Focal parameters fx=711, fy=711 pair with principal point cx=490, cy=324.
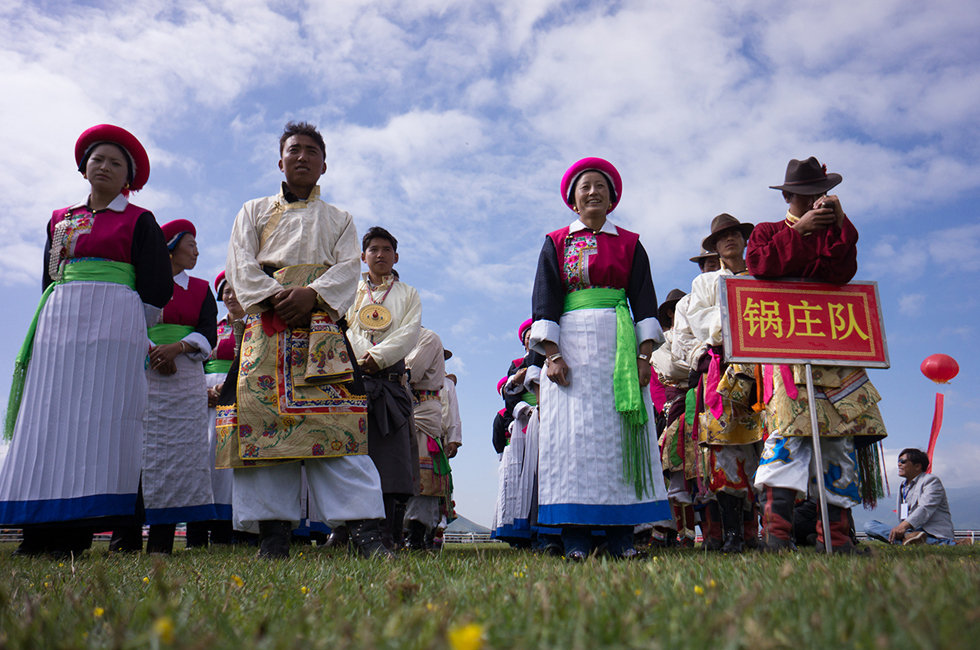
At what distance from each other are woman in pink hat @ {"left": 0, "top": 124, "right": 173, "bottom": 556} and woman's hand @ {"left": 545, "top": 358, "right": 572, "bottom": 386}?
2477 mm

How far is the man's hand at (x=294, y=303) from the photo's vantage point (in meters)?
3.77

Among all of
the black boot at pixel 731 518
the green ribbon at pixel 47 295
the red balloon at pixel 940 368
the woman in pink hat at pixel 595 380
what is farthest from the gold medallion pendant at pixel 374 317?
the red balloon at pixel 940 368

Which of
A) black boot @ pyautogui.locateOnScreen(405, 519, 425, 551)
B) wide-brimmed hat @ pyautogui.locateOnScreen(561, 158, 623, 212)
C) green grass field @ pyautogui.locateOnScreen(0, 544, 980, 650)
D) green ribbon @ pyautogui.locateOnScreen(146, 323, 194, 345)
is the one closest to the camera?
green grass field @ pyautogui.locateOnScreen(0, 544, 980, 650)

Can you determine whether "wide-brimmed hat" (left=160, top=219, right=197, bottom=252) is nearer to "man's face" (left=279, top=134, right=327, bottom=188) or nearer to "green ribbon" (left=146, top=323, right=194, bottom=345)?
"green ribbon" (left=146, top=323, right=194, bottom=345)

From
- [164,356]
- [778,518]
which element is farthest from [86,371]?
[778,518]

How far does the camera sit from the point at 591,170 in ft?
14.7

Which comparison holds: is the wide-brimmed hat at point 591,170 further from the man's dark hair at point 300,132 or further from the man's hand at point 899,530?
the man's hand at point 899,530

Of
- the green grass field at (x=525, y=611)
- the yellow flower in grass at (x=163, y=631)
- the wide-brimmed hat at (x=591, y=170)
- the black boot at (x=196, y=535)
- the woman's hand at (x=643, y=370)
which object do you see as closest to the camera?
the yellow flower in grass at (x=163, y=631)

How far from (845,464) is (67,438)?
4.26 m

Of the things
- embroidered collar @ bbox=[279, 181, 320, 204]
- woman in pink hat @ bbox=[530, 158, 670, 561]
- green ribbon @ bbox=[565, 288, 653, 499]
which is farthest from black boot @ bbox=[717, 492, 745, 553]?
embroidered collar @ bbox=[279, 181, 320, 204]

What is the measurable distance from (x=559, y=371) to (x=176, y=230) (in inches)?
147

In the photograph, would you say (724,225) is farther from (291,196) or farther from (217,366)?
(217,366)

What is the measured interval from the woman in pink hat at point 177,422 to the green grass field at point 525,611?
249 cm

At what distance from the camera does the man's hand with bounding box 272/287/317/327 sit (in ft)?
12.4
